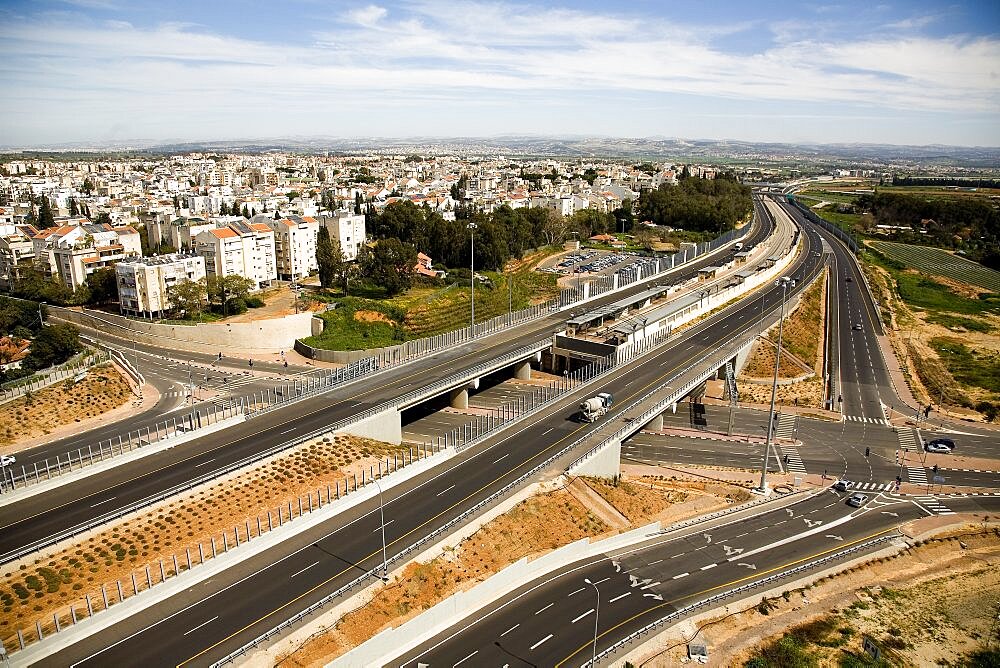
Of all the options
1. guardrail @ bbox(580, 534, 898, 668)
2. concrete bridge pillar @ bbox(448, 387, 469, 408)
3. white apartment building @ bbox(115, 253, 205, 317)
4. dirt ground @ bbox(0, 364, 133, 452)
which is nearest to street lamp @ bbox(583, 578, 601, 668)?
guardrail @ bbox(580, 534, 898, 668)

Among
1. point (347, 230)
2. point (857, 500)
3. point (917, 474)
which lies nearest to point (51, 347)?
point (347, 230)

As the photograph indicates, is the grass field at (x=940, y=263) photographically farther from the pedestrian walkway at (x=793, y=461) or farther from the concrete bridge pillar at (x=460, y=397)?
the concrete bridge pillar at (x=460, y=397)

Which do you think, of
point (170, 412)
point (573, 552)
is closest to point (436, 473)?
point (573, 552)

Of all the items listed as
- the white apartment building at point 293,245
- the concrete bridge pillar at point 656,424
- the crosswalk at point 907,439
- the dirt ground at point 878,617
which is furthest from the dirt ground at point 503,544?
the white apartment building at point 293,245

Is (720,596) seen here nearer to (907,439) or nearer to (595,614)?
(595,614)

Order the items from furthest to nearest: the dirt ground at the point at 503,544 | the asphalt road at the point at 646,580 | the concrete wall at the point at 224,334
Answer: the concrete wall at the point at 224,334
the asphalt road at the point at 646,580
the dirt ground at the point at 503,544

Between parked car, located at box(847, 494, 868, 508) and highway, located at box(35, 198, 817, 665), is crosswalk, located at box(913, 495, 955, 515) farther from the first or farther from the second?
highway, located at box(35, 198, 817, 665)
